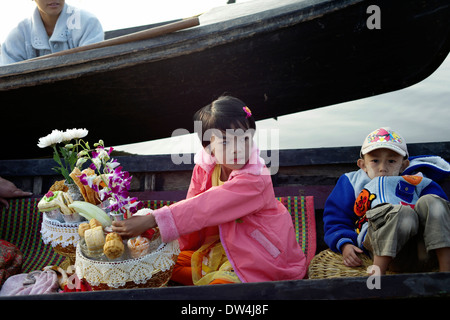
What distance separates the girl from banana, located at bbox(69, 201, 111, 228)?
0.13 m

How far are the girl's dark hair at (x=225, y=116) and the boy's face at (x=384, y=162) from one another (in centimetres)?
61

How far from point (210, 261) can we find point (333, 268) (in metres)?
0.51

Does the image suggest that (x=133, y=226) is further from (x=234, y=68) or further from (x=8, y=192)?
Result: (x=234, y=68)

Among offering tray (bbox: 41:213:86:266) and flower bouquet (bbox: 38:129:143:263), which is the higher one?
flower bouquet (bbox: 38:129:143:263)

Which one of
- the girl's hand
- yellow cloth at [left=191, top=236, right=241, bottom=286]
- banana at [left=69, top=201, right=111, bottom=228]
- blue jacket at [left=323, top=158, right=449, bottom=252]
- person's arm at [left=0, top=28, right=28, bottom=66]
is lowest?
yellow cloth at [left=191, top=236, right=241, bottom=286]

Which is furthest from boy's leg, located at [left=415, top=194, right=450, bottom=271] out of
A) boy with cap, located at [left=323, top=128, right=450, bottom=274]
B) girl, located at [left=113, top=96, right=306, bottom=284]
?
girl, located at [left=113, top=96, right=306, bottom=284]

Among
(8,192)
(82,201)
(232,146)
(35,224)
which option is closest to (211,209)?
(232,146)

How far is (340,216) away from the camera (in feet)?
6.37

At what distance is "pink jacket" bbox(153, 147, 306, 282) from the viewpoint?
155 centimetres

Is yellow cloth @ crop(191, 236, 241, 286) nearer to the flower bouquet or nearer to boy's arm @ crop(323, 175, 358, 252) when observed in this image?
the flower bouquet

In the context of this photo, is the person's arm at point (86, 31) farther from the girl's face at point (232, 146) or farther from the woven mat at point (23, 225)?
the girl's face at point (232, 146)

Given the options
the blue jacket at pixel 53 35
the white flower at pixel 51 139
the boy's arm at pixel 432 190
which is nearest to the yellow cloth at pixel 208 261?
the white flower at pixel 51 139
